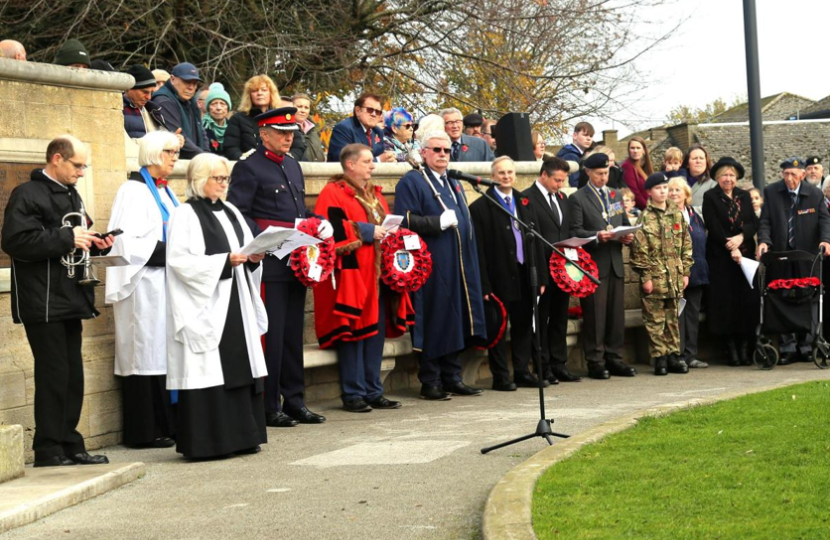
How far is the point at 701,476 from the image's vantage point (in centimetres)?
704

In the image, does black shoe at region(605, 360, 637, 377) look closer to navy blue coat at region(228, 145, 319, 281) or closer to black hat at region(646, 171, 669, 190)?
black hat at region(646, 171, 669, 190)

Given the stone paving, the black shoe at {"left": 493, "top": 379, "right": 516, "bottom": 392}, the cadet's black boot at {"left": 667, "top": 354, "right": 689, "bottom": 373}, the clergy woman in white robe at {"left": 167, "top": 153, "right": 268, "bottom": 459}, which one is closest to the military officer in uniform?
the stone paving

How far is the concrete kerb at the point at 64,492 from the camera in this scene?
265 inches

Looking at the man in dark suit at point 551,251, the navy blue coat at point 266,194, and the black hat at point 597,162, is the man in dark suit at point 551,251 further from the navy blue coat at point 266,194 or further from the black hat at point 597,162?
the navy blue coat at point 266,194

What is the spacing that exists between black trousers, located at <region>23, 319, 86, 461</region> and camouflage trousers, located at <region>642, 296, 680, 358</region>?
23.5 feet

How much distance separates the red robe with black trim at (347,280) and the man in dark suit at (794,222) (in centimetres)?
558

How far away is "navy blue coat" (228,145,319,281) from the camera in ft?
33.7

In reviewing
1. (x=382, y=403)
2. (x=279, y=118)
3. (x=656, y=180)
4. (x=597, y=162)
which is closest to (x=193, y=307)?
(x=279, y=118)

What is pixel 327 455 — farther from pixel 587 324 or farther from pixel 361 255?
pixel 587 324

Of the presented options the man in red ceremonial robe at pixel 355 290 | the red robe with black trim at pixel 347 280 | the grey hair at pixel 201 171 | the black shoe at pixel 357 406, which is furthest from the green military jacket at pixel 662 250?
the grey hair at pixel 201 171

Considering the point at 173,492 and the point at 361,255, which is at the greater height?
the point at 361,255

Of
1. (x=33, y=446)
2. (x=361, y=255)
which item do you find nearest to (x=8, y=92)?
(x=33, y=446)

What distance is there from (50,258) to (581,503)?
12.8 feet

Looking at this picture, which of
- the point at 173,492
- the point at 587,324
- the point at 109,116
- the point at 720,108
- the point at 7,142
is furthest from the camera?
the point at 720,108
